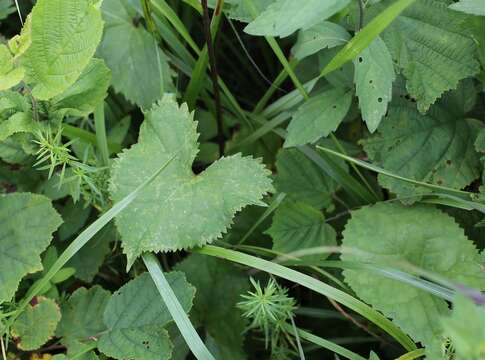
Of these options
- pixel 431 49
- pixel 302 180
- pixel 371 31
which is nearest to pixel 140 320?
pixel 302 180

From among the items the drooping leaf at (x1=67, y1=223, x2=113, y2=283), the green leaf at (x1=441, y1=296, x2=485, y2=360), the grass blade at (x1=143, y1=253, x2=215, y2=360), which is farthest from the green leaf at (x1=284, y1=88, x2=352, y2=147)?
the green leaf at (x1=441, y1=296, x2=485, y2=360)

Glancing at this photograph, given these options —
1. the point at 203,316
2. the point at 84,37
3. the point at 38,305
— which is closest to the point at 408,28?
the point at 84,37

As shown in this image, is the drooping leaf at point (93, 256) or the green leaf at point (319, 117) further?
the drooping leaf at point (93, 256)

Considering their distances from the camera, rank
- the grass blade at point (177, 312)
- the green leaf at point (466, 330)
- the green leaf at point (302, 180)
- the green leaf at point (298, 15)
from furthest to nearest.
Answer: the green leaf at point (302, 180)
the grass blade at point (177, 312)
the green leaf at point (298, 15)
the green leaf at point (466, 330)

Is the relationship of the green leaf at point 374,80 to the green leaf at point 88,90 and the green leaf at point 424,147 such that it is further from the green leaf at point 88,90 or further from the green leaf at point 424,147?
the green leaf at point 88,90

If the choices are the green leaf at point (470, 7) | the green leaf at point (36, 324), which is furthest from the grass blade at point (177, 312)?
the green leaf at point (470, 7)

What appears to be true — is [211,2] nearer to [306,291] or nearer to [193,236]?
[193,236]

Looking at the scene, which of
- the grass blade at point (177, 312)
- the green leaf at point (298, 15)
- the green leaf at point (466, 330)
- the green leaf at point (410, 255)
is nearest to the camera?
the green leaf at point (466, 330)

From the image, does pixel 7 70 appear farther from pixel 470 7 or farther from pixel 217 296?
pixel 470 7
